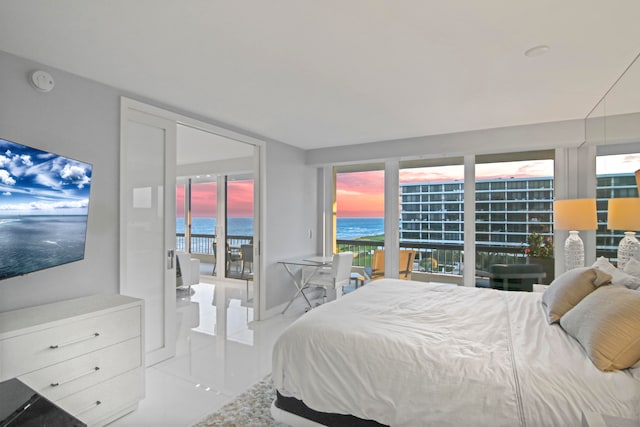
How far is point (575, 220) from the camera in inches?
124

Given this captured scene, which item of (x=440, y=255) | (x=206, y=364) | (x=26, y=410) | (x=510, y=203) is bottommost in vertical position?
(x=206, y=364)

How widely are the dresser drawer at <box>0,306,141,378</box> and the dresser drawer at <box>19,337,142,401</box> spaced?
0.12ft

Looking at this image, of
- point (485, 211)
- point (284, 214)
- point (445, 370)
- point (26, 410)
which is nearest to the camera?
point (26, 410)

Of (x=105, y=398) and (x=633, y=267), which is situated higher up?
(x=633, y=267)

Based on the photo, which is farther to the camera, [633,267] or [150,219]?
[150,219]

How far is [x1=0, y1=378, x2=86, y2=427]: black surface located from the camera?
1395 millimetres

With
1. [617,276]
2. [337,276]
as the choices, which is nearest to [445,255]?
[337,276]

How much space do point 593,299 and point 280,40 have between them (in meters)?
2.37

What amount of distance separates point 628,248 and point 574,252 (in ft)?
5.38

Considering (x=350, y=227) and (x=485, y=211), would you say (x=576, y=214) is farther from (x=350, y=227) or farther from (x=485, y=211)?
(x=350, y=227)

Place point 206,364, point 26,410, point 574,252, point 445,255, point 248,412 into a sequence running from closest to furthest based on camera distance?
1. point 26,410
2. point 248,412
3. point 206,364
4. point 574,252
5. point 445,255

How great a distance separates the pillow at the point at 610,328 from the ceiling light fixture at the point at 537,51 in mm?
1533

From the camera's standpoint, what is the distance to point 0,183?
1.85 m

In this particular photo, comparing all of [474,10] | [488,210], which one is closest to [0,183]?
[474,10]
